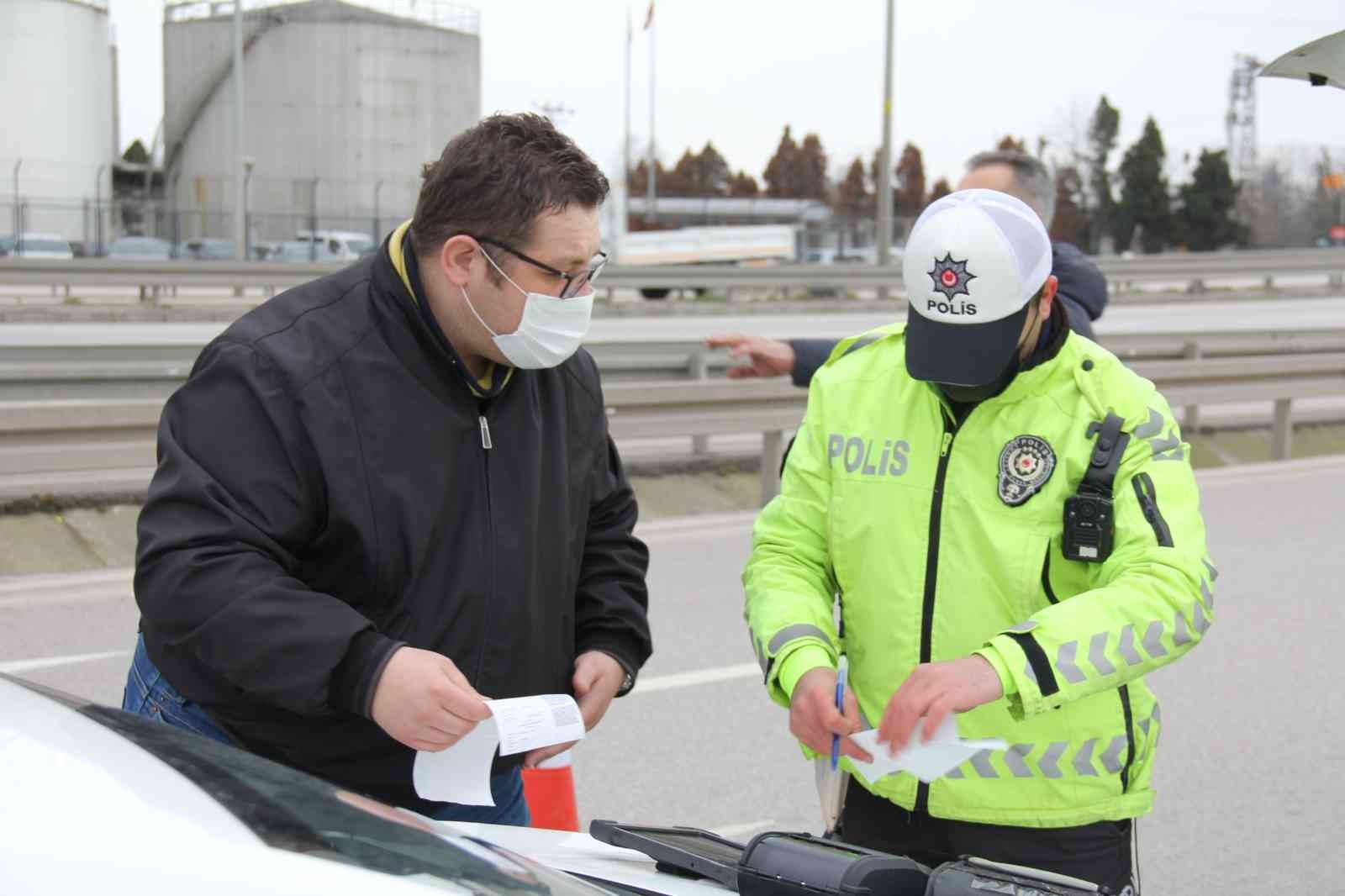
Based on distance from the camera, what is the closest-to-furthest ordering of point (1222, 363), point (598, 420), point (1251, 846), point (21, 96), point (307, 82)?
1. point (598, 420)
2. point (1251, 846)
3. point (1222, 363)
4. point (21, 96)
5. point (307, 82)

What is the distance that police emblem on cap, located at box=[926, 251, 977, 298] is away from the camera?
2.35 metres

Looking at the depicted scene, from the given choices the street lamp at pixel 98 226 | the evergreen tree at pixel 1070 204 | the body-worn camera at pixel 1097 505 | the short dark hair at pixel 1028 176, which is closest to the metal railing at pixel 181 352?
the short dark hair at pixel 1028 176

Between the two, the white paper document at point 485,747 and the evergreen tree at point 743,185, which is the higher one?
the evergreen tree at point 743,185

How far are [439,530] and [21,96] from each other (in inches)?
2108

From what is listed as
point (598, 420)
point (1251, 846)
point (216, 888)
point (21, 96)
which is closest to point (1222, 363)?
point (1251, 846)

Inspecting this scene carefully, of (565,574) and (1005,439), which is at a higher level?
(1005,439)

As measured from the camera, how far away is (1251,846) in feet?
15.5

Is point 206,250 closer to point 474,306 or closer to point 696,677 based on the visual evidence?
point 696,677

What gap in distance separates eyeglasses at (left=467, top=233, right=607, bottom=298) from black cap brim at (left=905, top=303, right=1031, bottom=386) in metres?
0.56

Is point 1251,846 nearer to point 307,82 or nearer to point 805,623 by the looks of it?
point 805,623

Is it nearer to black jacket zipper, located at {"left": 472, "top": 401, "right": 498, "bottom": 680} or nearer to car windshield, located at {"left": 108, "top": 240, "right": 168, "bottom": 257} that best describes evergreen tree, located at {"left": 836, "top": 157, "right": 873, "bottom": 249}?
car windshield, located at {"left": 108, "top": 240, "right": 168, "bottom": 257}

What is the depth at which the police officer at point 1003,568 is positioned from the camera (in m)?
2.26

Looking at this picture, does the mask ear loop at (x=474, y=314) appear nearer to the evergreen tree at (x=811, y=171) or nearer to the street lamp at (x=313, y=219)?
the street lamp at (x=313, y=219)

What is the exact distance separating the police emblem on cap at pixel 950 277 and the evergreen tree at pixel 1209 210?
222ft
